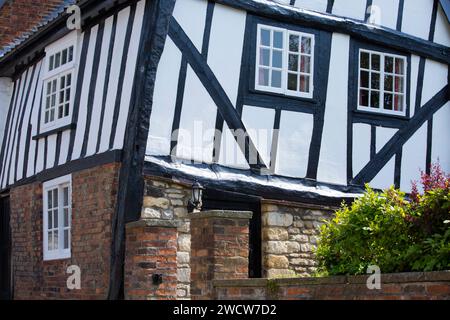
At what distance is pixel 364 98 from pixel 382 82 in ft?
1.44

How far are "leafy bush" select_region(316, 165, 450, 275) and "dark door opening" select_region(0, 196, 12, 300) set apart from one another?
8776 millimetres

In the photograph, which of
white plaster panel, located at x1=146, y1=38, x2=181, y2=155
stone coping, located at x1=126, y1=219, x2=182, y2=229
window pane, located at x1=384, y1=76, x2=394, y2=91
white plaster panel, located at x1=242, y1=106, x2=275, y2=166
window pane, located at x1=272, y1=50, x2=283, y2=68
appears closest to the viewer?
stone coping, located at x1=126, y1=219, x2=182, y2=229

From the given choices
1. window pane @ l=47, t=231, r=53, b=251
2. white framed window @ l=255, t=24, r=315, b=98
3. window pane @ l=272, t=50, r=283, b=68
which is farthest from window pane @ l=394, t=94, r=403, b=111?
window pane @ l=47, t=231, r=53, b=251

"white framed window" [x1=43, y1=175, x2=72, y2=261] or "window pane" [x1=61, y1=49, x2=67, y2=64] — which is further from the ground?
"window pane" [x1=61, y1=49, x2=67, y2=64]

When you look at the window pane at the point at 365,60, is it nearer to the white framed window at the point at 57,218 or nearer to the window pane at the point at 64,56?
the window pane at the point at 64,56

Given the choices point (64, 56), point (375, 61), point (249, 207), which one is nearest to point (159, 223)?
point (249, 207)

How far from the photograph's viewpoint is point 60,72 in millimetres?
14789

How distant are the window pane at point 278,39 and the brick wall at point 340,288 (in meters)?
5.38

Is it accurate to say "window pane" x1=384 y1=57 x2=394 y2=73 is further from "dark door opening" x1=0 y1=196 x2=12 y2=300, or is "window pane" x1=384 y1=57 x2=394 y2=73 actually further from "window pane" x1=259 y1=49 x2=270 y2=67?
"dark door opening" x1=0 y1=196 x2=12 y2=300

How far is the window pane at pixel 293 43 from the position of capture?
14031 mm

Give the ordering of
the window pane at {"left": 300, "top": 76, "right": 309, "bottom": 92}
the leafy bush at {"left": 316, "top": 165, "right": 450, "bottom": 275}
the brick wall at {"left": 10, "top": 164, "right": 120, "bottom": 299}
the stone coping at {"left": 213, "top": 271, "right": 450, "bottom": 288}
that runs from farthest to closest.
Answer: the window pane at {"left": 300, "top": 76, "right": 309, "bottom": 92}
the brick wall at {"left": 10, "top": 164, "right": 120, "bottom": 299}
the leafy bush at {"left": 316, "top": 165, "right": 450, "bottom": 275}
the stone coping at {"left": 213, "top": 271, "right": 450, "bottom": 288}

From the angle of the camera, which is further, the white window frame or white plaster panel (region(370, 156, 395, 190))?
white plaster panel (region(370, 156, 395, 190))

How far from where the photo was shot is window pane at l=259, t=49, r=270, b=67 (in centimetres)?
1370
